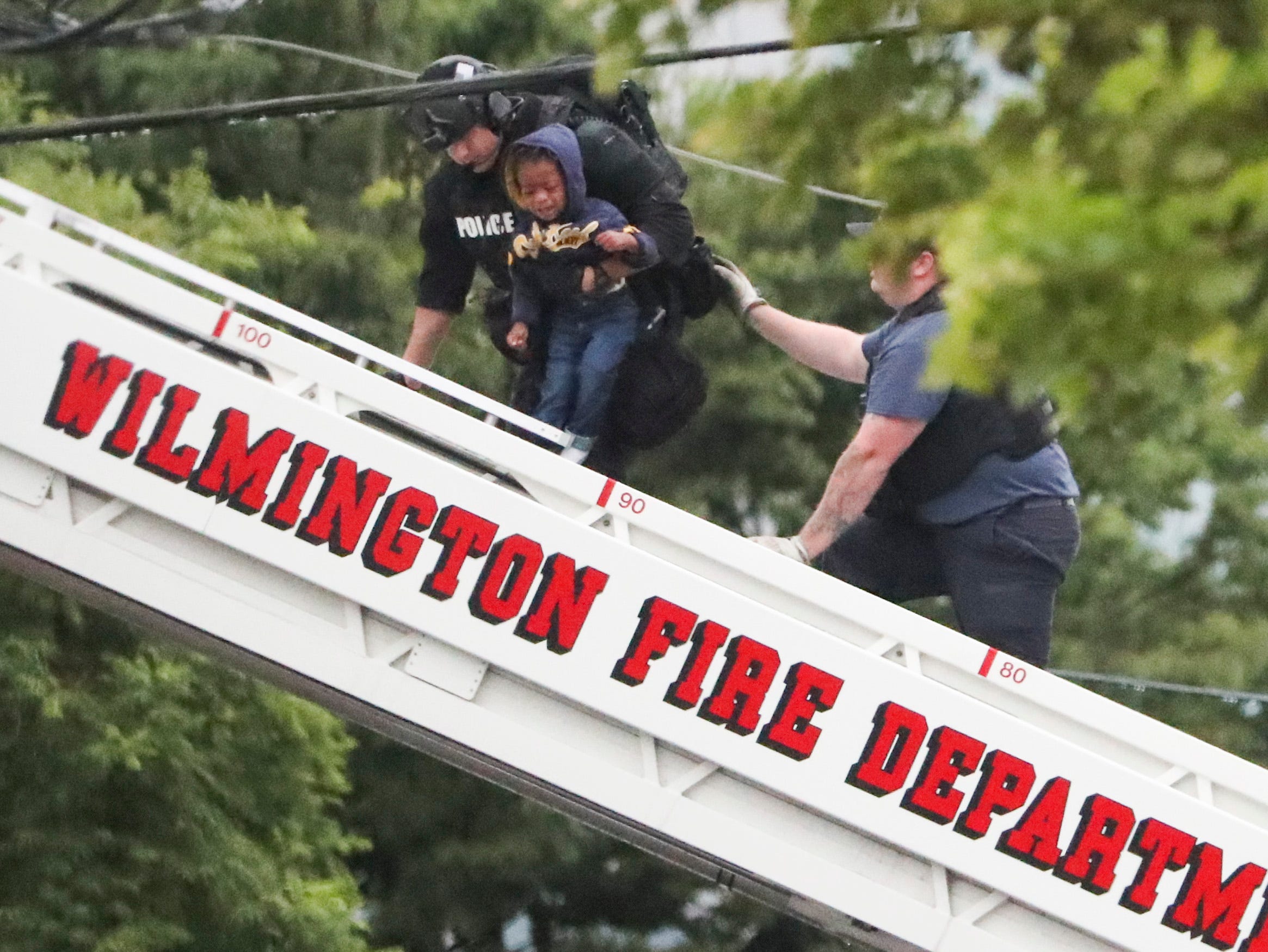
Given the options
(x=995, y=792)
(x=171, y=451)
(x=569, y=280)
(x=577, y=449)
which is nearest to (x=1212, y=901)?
(x=995, y=792)

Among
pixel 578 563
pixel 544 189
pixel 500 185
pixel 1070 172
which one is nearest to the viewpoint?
pixel 1070 172

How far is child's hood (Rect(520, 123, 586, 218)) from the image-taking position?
495cm

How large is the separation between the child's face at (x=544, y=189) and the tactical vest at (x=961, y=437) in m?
0.85

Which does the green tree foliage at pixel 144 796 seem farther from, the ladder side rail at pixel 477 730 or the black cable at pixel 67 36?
the ladder side rail at pixel 477 730

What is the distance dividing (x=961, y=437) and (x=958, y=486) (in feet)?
0.47

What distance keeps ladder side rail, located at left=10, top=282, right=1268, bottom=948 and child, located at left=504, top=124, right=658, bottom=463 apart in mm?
715

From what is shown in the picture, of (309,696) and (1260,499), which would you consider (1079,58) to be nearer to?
(309,696)

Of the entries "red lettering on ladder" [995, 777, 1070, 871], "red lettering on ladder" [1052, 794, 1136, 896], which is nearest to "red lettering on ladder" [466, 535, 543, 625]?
"red lettering on ladder" [995, 777, 1070, 871]

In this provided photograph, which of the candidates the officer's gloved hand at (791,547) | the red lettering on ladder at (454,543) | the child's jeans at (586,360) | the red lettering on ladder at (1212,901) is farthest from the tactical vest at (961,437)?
the red lettering on ladder at (454,543)

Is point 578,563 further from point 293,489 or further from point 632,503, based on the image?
point 293,489

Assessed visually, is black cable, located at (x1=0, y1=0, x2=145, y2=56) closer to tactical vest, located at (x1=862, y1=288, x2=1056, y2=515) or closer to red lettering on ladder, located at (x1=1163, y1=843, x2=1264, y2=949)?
tactical vest, located at (x1=862, y1=288, x2=1056, y2=515)

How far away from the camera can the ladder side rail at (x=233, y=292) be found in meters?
4.44

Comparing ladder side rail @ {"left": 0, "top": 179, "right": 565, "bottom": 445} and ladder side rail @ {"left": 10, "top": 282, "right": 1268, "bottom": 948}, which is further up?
ladder side rail @ {"left": 0, "top": 179, "right": 565, "bottom": 445}

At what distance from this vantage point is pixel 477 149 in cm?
530
